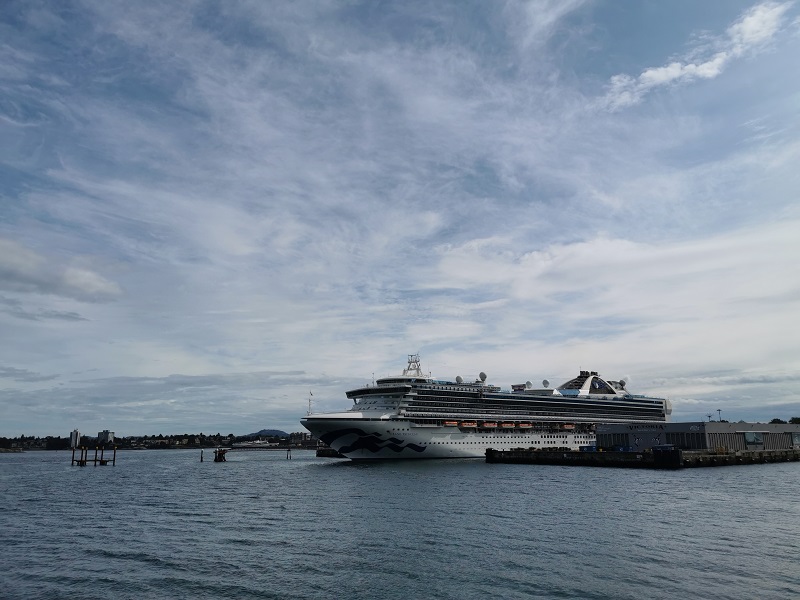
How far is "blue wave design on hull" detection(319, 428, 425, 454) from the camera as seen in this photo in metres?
88.7

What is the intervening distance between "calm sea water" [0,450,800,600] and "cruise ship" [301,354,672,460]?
87.5 ft

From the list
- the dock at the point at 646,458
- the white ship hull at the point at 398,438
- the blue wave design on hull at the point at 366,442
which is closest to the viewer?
the dock at the point at 646,458

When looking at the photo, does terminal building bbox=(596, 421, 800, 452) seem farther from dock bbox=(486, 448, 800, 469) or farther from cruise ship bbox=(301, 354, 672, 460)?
cruise ship bbox=(301, 354, 672, 460)

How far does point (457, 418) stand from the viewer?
102500 millimetres

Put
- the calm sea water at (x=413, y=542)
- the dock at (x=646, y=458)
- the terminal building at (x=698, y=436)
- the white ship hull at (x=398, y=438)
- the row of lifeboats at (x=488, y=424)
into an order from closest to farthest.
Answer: the calm sea water at (x=413, y=542) → the dock at (x=646, y=458) → the white ship hull at (x=398, y=438) → the terminal building at (x=698, y=436) → the row of lifeboats at (x=488, y=424)

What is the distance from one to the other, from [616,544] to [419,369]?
74.9 metres

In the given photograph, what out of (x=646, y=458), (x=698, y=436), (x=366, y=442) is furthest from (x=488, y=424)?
(x=698, y=436)

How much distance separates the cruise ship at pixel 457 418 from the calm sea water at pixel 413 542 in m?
26.7

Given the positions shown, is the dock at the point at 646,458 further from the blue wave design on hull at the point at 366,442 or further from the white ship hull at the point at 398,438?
the blue wave design on hull at the point at 366,442

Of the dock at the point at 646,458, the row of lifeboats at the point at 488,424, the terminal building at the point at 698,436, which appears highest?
the row of lifeboats at the point at 488,424

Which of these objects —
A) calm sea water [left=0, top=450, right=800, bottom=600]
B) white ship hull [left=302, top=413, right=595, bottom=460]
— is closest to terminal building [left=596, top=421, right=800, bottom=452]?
Answer: white ship hull [left=302, top=413, right=595, bottom=460]

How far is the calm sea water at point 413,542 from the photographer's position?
25.4 m

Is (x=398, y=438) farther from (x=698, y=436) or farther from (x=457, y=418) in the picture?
(x=698, y=436)

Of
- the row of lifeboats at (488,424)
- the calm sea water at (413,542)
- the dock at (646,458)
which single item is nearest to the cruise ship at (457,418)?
the row of lifeboats at (488,424)
